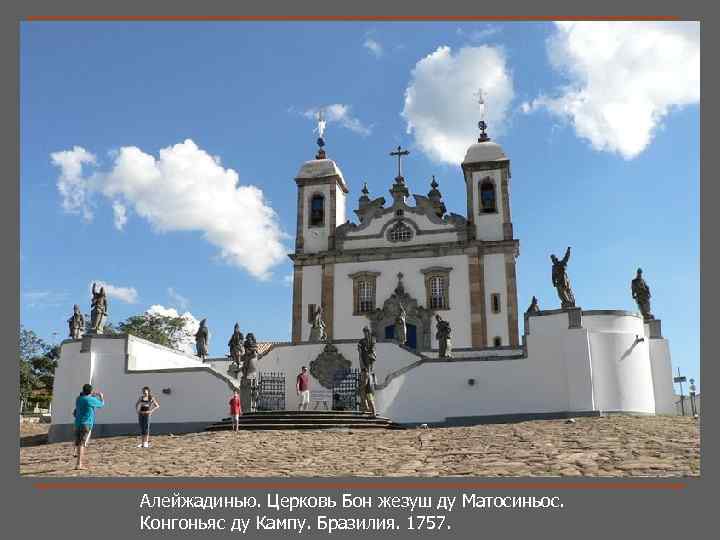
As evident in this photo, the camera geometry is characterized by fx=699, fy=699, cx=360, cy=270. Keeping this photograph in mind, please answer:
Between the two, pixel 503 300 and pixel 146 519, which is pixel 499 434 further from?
pixel 503 300

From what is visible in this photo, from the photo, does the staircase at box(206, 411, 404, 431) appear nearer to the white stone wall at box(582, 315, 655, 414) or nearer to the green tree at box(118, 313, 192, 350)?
the white stone wall at box(582, 315, 655, 414)

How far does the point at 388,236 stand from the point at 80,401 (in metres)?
23.9

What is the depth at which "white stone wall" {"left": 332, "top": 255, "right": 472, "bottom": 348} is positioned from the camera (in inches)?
1219

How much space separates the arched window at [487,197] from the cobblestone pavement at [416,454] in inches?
702

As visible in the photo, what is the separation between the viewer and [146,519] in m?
6.61

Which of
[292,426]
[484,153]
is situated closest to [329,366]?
[292,426]

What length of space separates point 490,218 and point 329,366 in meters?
12.8

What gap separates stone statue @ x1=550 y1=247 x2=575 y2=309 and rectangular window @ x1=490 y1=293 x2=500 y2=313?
1044 cm

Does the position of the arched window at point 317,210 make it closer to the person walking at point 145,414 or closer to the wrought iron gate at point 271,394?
the wrought iron gate at point 271,394

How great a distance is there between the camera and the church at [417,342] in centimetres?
1972

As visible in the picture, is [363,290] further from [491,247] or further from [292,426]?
[292,426]

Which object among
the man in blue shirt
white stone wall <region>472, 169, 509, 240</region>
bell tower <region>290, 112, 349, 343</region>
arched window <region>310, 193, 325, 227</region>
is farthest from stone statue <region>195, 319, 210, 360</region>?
the man in blue shirt

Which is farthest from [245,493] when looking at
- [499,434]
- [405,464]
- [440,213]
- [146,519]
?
[440,213]

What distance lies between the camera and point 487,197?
3378cm
